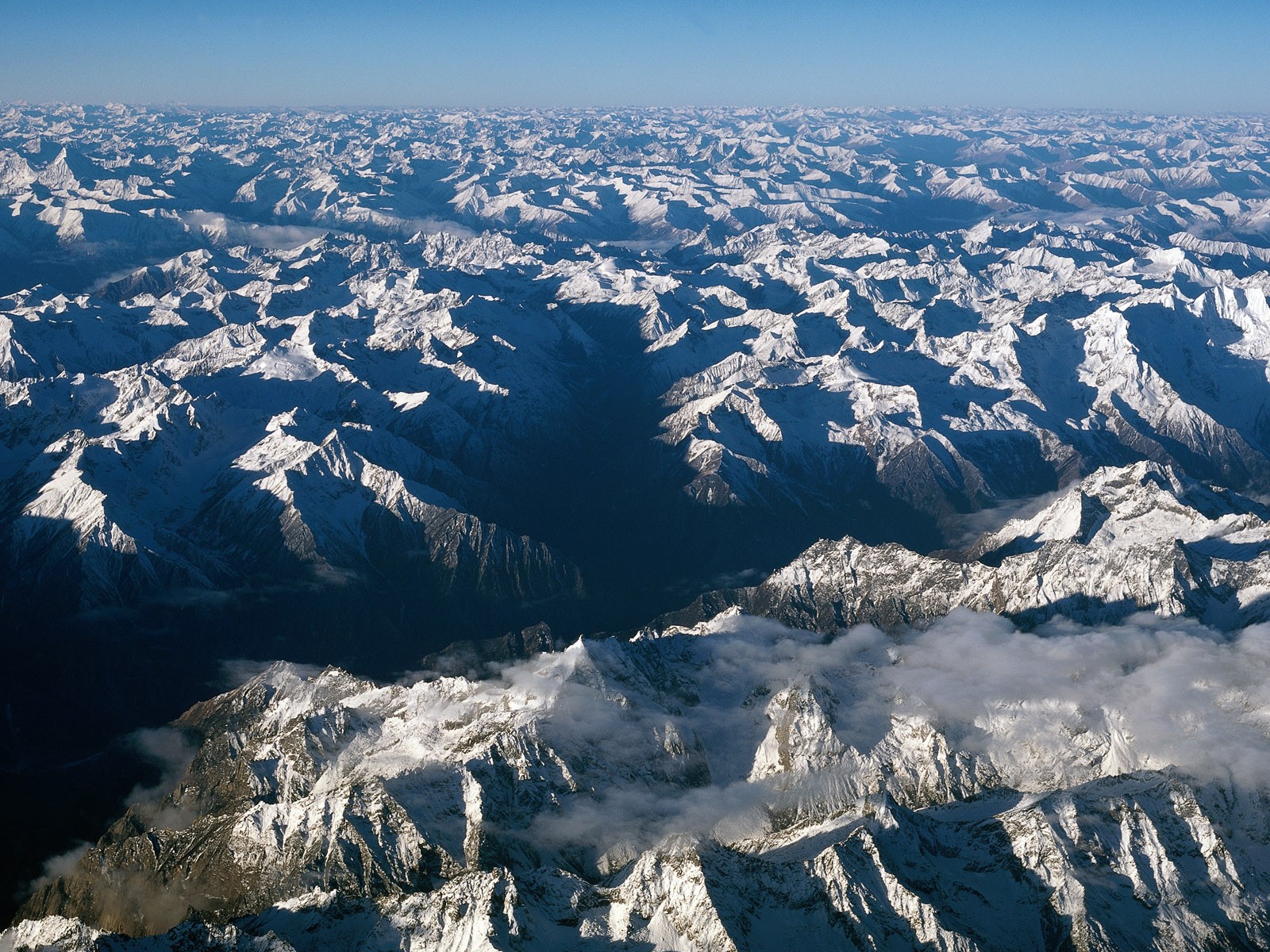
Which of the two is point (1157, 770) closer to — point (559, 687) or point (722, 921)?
A: point (722, 921)

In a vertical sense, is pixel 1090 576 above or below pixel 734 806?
above

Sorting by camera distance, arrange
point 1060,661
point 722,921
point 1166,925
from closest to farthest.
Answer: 1. point 722,921
2. point 1166,925
3. point 1060,661

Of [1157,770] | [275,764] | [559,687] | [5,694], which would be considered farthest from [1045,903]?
[5,694]

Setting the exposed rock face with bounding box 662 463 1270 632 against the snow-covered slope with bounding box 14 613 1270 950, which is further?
the exposed rock face with bounding box 662 463 1270 632

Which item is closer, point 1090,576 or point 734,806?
point 734,806

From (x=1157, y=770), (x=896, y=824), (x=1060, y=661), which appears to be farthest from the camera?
(x=1060, y=661)
